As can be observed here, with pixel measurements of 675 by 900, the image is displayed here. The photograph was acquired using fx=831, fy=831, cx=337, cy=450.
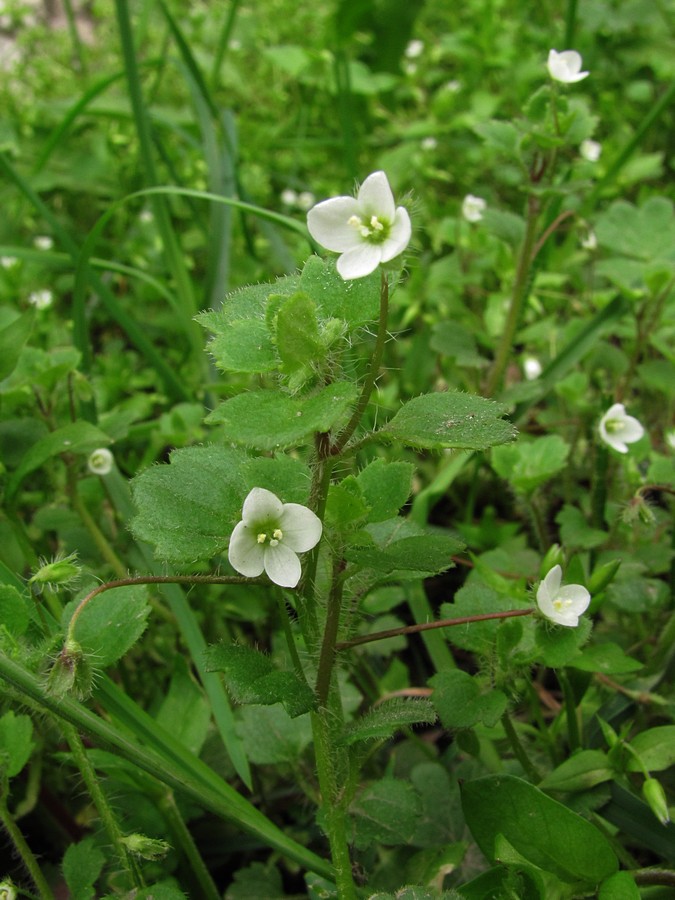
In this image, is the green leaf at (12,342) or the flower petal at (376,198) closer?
the flower petal at (376,198)

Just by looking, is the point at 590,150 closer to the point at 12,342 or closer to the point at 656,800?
the point at 12,342

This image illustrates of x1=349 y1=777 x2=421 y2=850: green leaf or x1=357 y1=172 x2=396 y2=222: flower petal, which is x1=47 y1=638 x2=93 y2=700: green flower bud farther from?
x1=357 y1=172 x2=396 y2=222: flower petal

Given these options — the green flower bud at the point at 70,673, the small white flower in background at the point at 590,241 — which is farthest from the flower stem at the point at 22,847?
the small white flower in background at the point at 590,241

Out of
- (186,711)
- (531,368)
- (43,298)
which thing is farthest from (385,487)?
(43,298)

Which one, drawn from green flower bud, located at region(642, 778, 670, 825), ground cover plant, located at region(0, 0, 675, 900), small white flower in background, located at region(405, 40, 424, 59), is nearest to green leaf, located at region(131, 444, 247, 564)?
ground cover plant, located at region(0, 0, 675, 900)

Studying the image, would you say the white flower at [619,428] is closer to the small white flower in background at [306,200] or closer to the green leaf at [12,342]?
the green leaf at [12,342]

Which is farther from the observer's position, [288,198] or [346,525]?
[288,198]
